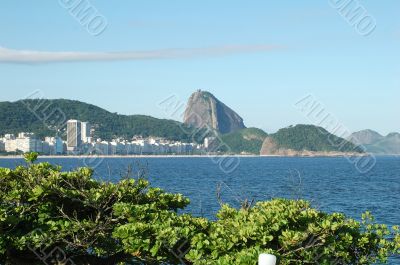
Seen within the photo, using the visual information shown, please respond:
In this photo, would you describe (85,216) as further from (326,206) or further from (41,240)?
(326,206)

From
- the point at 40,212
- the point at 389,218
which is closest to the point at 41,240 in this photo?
the point at 40,212

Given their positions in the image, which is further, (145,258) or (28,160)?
(28,160)

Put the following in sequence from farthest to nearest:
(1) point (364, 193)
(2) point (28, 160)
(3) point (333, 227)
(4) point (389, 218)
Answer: (1) point (364, 193) → (4) point (389, 218) → (2) point (28, 160) → (3) point (333, 227)

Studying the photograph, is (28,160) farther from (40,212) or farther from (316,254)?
(316,254)

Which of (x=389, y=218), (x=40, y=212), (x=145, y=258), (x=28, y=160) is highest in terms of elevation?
(x=28, y=160)

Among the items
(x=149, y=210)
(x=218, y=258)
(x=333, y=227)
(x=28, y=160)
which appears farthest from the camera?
(x=28, y=160)

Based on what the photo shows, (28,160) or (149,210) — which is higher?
(28,160)

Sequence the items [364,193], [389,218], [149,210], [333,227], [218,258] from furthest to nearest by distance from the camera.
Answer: [364,193] → [389,218] → [149,210] → [333,227] → [218,258]

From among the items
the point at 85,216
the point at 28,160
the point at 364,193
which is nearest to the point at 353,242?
the point at 85,216

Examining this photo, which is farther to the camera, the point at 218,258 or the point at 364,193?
the point at 364,193
